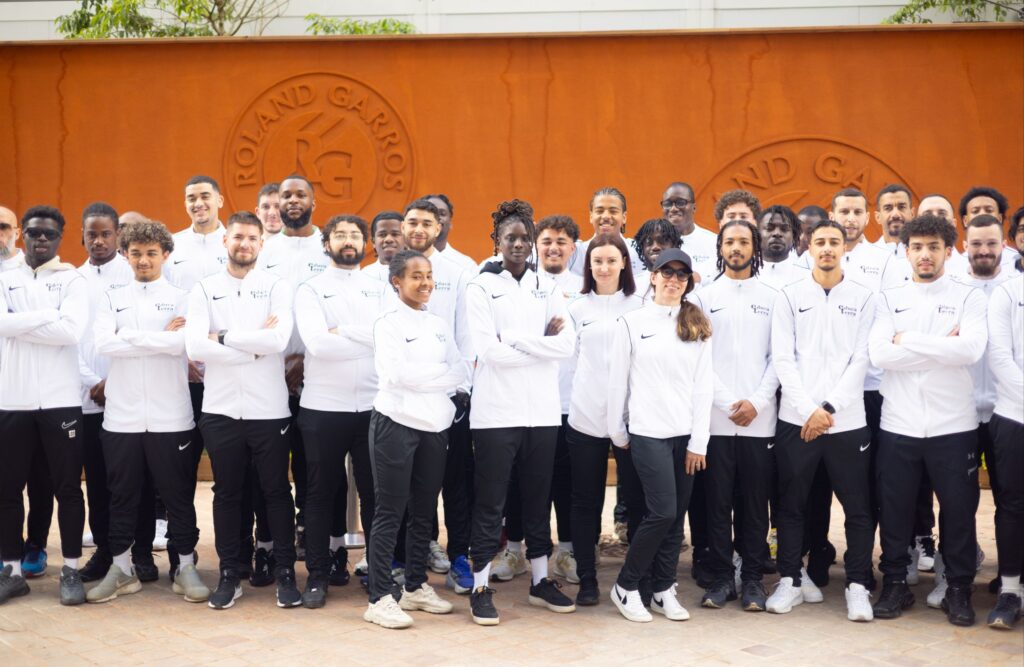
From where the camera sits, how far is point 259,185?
9148 millimetres

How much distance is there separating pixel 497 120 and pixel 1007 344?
4.91 m

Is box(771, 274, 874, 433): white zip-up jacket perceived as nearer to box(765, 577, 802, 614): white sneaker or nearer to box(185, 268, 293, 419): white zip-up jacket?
box(765, 577, 802, 614): white sneaker

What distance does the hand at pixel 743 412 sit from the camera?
17.6 ft

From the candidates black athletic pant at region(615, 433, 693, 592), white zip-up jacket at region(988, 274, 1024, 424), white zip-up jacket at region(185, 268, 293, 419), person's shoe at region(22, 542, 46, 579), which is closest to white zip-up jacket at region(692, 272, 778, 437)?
black athletic pant at region(615, 433, 693, 592)

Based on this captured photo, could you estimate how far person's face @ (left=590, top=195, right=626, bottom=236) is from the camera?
20.6 ft

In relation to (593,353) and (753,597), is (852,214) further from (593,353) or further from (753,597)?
(753,597)

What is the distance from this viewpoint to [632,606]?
211 inches

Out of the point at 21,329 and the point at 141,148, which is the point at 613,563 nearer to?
the point at 21,329

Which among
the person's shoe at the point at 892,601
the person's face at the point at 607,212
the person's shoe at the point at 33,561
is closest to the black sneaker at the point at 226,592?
the person's shoe at the point at 33,561

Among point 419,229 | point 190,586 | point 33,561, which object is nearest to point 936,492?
point 419,229

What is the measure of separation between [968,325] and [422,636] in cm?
301

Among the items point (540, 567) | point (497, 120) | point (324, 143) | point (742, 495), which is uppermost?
point (497, 120)

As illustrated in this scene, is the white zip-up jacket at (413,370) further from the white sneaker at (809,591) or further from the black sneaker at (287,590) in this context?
the white sneaker at (809,591)

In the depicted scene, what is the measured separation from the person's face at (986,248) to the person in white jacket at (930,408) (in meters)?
0.21
